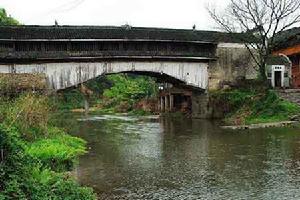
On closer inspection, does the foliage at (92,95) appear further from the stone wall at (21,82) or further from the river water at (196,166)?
the river water at (196,166)

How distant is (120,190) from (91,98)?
60.0m

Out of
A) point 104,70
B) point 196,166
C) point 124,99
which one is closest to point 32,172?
point 196,166

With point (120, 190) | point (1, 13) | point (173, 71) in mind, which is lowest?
point (120, 190)

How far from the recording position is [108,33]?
115 feet

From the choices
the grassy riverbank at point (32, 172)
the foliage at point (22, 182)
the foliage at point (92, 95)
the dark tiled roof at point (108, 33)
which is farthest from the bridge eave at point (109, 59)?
the foliage at point (92, 95)

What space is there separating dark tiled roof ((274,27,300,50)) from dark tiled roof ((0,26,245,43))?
7.37m

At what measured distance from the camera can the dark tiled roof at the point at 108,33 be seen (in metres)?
32.8

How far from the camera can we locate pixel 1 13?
56094mm

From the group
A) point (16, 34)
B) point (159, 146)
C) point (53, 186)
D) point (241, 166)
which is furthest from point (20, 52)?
point (53, 186)

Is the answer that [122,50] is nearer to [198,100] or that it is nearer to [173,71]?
[173,71]

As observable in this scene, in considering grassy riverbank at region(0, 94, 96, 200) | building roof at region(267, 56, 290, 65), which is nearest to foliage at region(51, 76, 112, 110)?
building roof at region(267, 56, 290, 65)

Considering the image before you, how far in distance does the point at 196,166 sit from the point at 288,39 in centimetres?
3270

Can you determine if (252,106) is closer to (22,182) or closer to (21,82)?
(21,82)

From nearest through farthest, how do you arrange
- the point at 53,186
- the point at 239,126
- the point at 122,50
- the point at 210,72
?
the point at 53,186, the point at 239,126, the point at 122,50, the point at 210,72
